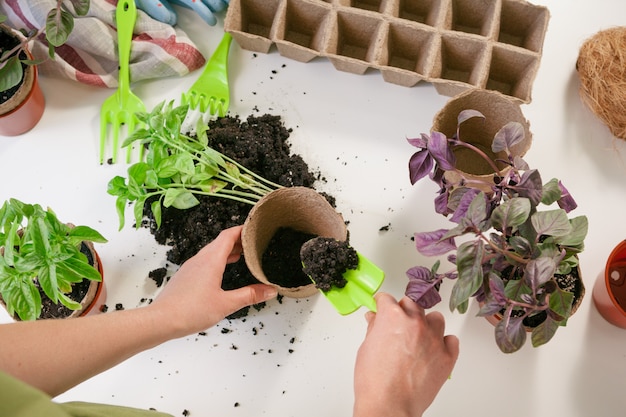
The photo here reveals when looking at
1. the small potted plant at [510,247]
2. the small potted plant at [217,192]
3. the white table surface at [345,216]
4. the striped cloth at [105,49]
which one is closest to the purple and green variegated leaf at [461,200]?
the small potted plant at [510,247]

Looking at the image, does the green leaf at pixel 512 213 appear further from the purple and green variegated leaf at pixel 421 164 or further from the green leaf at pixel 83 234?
the green leaf at pixel 83 234

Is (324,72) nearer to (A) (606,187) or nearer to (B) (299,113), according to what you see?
(B) (299,113)

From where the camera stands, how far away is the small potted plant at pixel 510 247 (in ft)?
2.36

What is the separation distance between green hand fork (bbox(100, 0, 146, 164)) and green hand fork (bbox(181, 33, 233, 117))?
108 mm

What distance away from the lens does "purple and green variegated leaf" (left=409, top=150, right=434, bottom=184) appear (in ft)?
2.83

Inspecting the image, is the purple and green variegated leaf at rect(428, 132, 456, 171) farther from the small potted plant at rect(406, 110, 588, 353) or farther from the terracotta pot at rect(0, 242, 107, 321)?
the terracotta pot at rect(0, 242, 107, 321)

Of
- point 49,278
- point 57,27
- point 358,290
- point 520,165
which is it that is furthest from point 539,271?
point 57,27

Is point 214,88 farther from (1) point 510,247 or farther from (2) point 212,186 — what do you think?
(1) point 510,247

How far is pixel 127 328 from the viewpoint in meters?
0.82

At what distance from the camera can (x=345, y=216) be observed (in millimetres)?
1114

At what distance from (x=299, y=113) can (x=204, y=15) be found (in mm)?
291

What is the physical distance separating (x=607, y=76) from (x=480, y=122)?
0.28 metres

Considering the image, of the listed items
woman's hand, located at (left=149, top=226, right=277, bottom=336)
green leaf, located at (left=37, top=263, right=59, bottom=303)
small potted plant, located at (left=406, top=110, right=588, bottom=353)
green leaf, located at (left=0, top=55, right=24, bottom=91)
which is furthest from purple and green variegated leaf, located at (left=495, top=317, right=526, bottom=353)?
green leaf, located at (left=0, top=55, right=24, bottom=91)

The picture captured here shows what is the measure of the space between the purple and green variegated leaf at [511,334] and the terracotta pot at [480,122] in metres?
0.28
